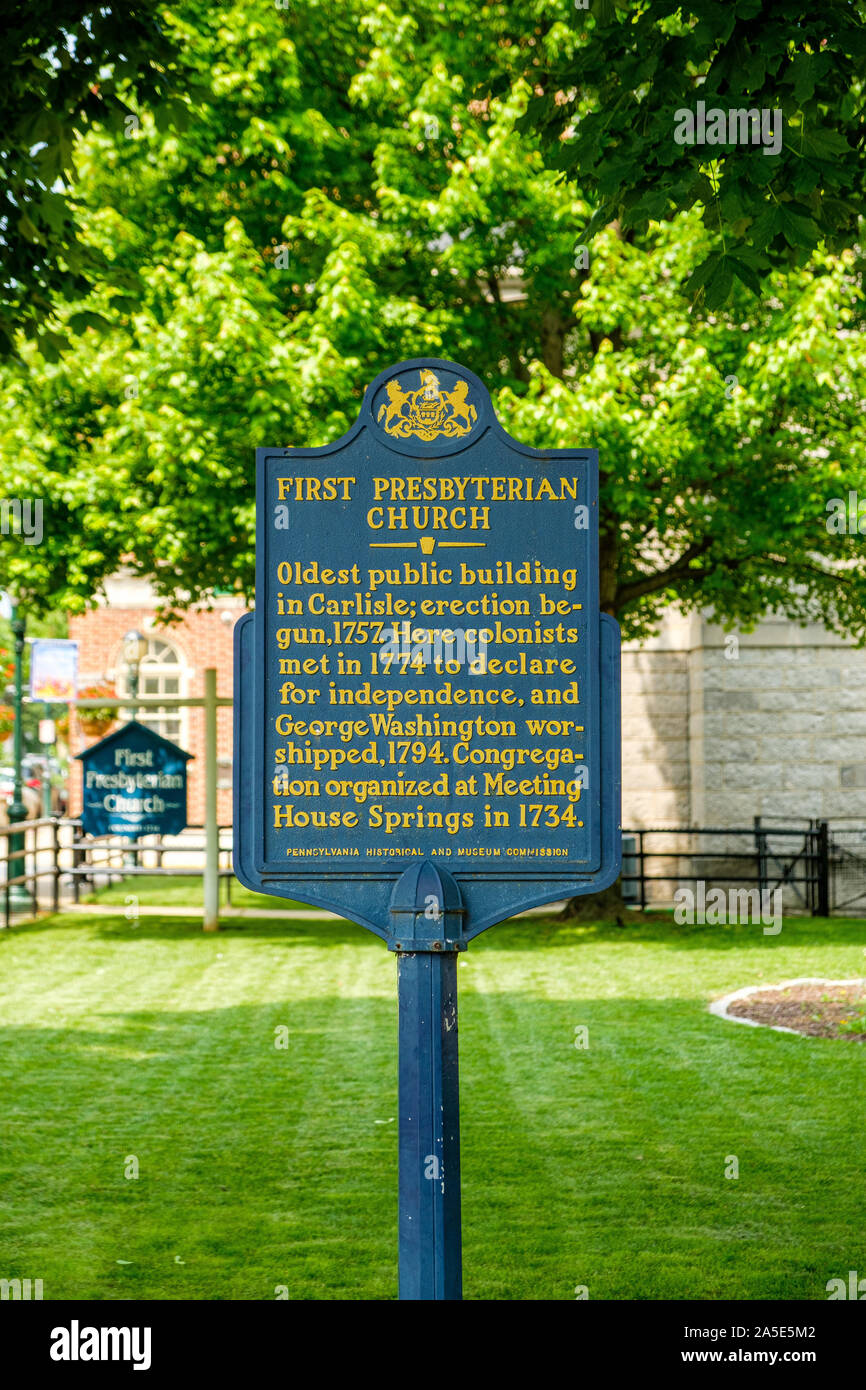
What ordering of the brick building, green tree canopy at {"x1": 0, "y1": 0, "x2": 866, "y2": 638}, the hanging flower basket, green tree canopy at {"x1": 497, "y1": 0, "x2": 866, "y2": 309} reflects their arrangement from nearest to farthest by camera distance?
green tree canopy at {"x1": 497, "y1": 0, "x2": 866, "y2": 309} < green tree canopy at {"x1": 0, "y1": 0, "x2": 866, "y2": 638} < the hanging flower basket < the brick building

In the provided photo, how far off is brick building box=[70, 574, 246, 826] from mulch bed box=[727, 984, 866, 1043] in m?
19.7

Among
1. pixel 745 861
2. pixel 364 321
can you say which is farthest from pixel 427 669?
pixel 745 861

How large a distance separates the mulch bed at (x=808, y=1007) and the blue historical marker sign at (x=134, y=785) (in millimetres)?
7435

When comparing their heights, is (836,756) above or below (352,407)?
below

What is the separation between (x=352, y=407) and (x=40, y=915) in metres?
7.80

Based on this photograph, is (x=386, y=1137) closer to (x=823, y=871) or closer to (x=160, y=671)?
(x=823, y=871)

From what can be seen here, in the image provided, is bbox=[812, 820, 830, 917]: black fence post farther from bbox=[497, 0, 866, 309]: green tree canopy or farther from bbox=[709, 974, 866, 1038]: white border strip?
bbox=[497, 0, 866, 309]: green tree canopy

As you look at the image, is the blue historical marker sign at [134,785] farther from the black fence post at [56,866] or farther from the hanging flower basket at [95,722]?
the hanging flower basket at [95,722]

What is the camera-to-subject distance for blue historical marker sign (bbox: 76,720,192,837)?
16.9 m

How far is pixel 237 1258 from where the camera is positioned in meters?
5.98

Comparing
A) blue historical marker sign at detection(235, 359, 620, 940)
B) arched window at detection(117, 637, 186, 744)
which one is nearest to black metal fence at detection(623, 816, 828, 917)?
arched window at detection(117, 637, 186, 744)

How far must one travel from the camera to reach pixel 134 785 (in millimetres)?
16953
